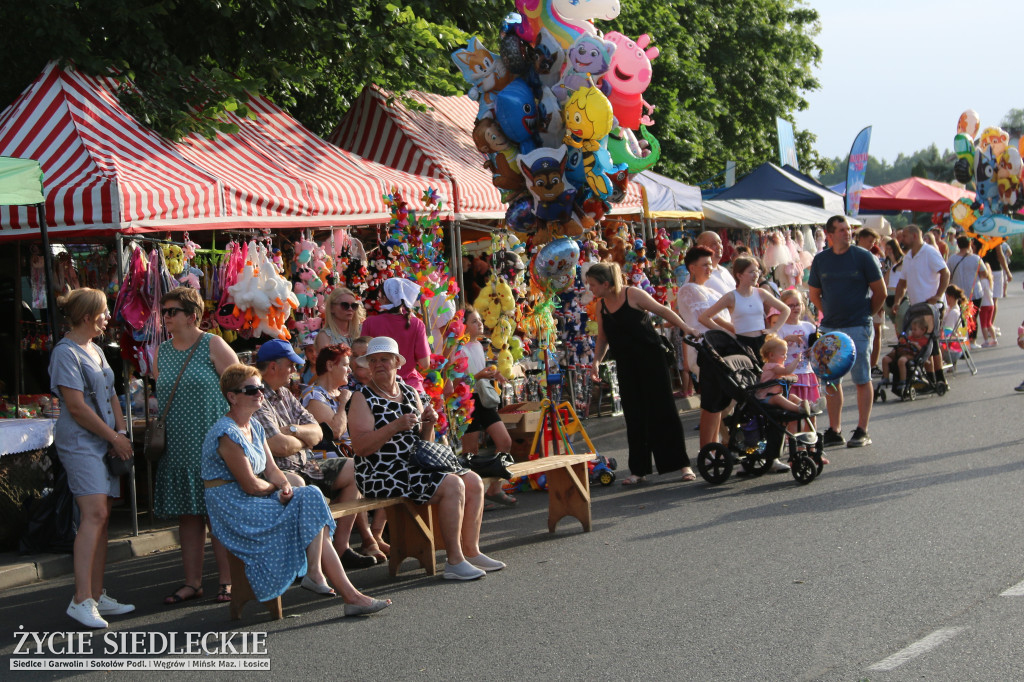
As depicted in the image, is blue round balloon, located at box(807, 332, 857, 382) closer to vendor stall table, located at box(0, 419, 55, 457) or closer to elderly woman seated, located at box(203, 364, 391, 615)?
elderly woman seated, located at box(203, 364, 391, 615)

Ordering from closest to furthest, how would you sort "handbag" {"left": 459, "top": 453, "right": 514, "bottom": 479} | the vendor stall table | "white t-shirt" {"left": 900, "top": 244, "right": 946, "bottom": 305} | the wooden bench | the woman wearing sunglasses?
the wooden bench
"handbag" {"left": 459, "top": 453, "right": 514, "bottom": 479}
the vendor stall table
the woman wearing sunglasses
"white t-shirt" {"left": 900, "top": 244, "right": 946, "bottom": 305}

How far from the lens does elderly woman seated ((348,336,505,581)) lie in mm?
7012

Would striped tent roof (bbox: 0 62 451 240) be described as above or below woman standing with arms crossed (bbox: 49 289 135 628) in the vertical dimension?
above

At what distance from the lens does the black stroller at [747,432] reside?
9234mm

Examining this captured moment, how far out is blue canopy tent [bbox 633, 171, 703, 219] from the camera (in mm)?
15852

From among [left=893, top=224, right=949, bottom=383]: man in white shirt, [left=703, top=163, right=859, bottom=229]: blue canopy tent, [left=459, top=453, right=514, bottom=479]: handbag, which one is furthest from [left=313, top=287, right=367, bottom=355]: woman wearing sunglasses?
[left=703, top=163, right=859, bottom=229]: blue canopy tent

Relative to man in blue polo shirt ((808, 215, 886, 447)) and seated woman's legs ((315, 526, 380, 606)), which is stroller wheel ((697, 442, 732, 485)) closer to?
man in blue polo shirt ((808, 215, 886, 447))

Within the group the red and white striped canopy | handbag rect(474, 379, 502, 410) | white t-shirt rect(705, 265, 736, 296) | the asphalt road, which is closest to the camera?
the asphalt road

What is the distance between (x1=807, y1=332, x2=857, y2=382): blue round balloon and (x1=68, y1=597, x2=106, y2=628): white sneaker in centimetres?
653

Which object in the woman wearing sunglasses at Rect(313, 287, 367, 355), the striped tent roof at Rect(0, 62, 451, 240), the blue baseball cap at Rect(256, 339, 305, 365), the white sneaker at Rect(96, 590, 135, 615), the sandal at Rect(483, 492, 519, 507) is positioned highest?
the striped tent roof at Rect(0, 62, 451, 240)

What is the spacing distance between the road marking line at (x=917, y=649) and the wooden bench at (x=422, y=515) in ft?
10.1

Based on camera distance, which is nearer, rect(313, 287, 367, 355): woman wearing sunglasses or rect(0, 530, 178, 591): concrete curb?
rect(0, 530, 178, 591): concrete curb

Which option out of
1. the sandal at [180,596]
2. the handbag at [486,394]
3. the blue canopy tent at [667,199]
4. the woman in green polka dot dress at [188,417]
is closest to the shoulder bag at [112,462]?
the woman in green polka dot dress at [188,417]

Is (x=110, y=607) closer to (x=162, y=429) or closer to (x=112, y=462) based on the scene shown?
(x=112, y=462)
